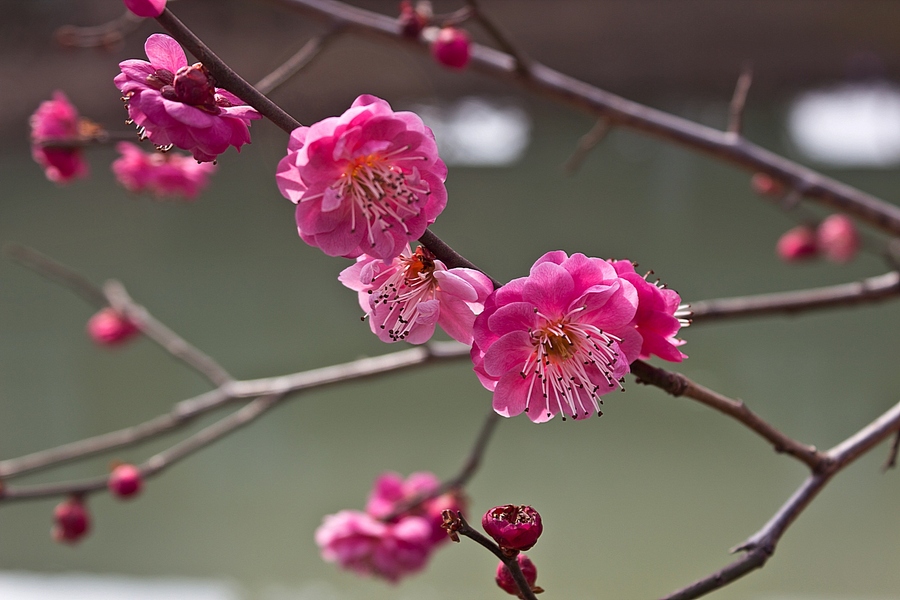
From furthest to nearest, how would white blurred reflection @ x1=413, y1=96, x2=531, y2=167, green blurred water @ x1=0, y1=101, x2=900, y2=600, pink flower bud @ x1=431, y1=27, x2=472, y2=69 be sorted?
white blurred reflection @ x1=413, y1=96, x2=531, y2=167
green blurred water @ x1=0, y1=101, x2=900, y2=600
pink flower bud @ x1=431, y1=27, x2=472, y2=69

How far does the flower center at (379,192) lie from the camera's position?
1.01 ft

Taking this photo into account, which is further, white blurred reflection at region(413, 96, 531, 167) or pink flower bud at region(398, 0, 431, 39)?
white blurred reflection at region(413, 96, 531, 167)

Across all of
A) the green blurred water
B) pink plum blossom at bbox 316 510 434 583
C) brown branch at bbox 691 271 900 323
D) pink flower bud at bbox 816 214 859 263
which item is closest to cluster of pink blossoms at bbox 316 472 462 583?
pink plum blossom at bbox 316 510 434 583

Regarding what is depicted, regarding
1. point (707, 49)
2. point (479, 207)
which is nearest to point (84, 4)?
point (479, 207)

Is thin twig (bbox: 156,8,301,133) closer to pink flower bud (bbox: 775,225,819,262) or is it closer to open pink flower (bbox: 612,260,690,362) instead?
open pink flower (bbox: 612,260,690,362)

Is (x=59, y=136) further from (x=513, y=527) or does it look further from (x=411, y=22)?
(x=513, y=527)

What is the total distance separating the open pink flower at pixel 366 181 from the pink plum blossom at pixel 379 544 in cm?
52

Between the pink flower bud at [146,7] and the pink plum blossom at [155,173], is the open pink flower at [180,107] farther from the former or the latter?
the pink plum blossom at [155,173]

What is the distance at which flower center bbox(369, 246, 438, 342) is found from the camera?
34cm

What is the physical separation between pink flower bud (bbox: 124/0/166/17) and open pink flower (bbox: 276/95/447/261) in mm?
81

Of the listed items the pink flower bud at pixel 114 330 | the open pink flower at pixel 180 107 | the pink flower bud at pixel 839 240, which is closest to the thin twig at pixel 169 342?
the pink flower bud at pixel 114 330

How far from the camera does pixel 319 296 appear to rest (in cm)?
188

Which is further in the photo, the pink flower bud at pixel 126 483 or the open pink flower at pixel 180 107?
the pink flower bud at pixel 126 483

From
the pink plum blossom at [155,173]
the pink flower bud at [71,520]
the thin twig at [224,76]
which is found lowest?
the pink flower bud at [71,520]
